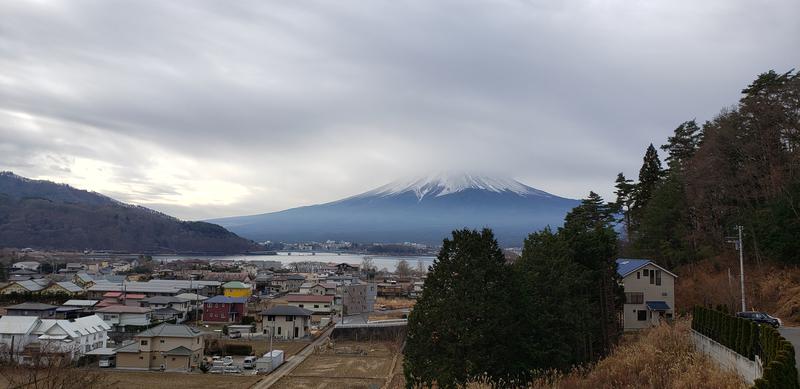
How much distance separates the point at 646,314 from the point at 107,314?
3009cm

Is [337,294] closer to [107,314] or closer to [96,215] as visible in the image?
[107,314]

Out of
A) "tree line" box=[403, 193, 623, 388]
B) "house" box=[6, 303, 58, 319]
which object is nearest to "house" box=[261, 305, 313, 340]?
"house" box=[6, 303, 58, 319]

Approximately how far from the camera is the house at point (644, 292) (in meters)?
22.8

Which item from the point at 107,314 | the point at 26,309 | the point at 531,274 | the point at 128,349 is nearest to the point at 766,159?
the point at 531,274

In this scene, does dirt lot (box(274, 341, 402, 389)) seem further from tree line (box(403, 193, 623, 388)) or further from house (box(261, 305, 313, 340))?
tree line (box(403, 193, 623, 388))

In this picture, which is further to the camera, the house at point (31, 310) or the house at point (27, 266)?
the house at point (27, 266)

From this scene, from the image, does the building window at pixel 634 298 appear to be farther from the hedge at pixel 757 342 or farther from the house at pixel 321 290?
the house at pixel 321 290

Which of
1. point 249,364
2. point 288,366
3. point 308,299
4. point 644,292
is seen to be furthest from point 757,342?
point 308,299

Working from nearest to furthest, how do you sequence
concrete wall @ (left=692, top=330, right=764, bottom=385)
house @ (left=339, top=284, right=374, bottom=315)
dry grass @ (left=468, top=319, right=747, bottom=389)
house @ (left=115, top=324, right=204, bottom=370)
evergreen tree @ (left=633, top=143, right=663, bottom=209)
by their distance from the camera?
concrete wall @ (left=692, top=330, right=764, bottom=385) < dry grass @ (left=468, top=319, right=747, bottom=389) < house @ (left=115, top=324, right=204, bottom=370) < evergreen tree @ (left=633, top=143, right=663, bottom=209) < house @ (left=339, top=284, right=374, bottom=315)

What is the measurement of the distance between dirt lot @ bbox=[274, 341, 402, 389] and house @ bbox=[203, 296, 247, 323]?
10.8 m

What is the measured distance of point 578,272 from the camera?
15672 mm

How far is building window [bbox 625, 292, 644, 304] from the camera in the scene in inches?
901

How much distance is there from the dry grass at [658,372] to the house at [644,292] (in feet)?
41.7

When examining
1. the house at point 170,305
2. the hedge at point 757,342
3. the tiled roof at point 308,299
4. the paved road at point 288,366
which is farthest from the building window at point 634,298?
the house at point 170,305
